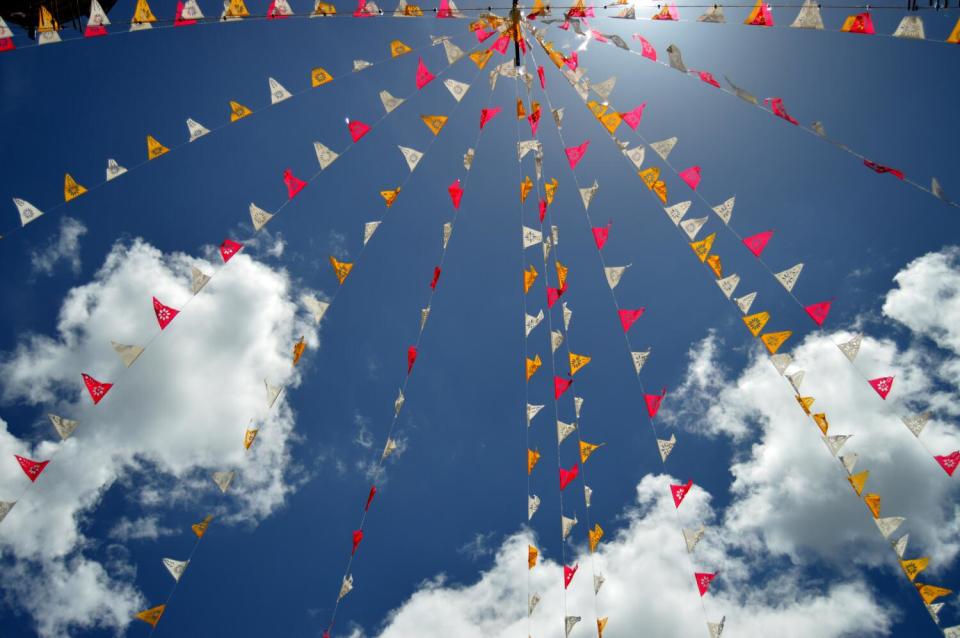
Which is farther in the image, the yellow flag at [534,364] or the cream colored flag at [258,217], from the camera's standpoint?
the yellow flag at [534,364]

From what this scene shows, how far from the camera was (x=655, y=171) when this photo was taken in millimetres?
12156

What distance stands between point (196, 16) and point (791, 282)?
13071 mm

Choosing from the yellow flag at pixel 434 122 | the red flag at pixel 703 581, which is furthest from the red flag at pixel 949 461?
the yellow flag at pixel 434 122

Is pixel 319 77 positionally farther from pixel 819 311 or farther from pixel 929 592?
pixel 929 592

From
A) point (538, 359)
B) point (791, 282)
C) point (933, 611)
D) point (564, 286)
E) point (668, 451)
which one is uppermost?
point (564, 286)

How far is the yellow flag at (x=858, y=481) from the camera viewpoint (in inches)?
447

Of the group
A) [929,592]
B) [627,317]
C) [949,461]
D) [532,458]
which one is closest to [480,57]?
[627,317]

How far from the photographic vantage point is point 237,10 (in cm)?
1012

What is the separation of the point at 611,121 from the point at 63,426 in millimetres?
12759

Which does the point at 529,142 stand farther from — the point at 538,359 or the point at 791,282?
the point at 791,282

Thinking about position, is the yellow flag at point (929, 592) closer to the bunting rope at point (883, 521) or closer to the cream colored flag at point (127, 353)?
the bunting rope at point (883, 521)

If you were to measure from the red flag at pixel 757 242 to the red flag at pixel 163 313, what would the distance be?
12.1 m

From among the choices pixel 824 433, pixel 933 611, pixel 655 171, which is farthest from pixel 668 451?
pixel 655 171

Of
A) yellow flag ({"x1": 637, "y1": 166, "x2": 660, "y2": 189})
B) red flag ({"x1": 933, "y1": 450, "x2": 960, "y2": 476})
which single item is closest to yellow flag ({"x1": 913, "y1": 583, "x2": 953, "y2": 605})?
red flag ({"x1": 933, "y1": 450, "x2": 960, "y2": 476})
